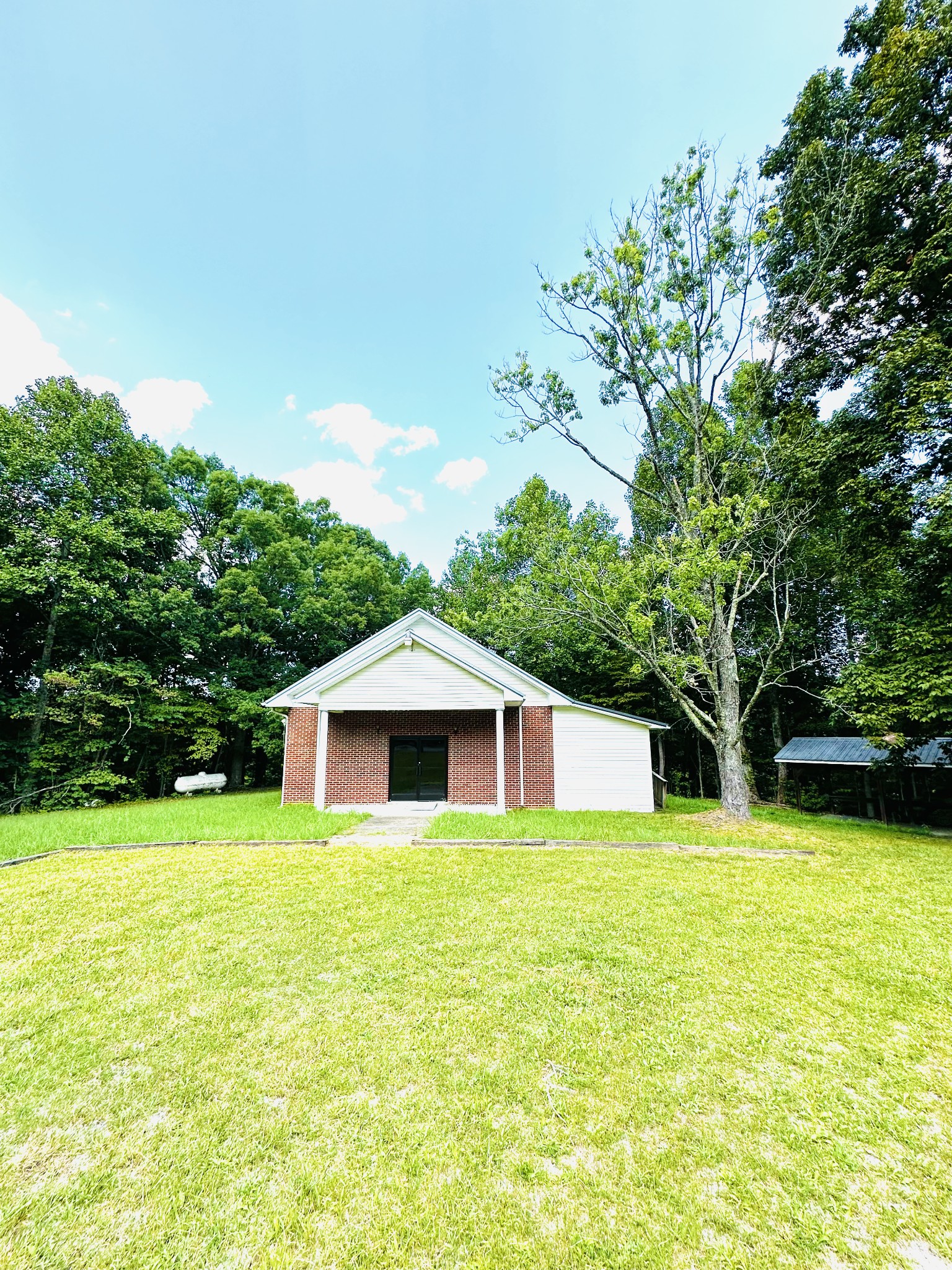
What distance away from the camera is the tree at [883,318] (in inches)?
404

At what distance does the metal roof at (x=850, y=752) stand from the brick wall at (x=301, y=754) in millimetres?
14341

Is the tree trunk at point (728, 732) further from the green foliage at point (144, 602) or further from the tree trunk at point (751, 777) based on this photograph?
the green foliage at point (144, 602)

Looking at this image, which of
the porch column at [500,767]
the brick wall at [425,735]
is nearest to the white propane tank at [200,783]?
the brick wall at [425,735]

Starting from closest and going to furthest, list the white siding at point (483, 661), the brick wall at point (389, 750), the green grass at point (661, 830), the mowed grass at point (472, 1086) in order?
the mowed grass at point (472, 1086)
the green grass at point (661, 830)
the brick wall at point (389, 750)
the white siding at point (483, 661)

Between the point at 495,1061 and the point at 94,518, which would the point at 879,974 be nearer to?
the point at 495,1061

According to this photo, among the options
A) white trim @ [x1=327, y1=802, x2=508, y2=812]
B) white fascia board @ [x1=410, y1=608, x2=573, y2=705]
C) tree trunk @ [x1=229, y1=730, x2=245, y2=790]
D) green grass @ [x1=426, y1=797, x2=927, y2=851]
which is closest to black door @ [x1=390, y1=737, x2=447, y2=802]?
white trim @ [x1=327, y1=802, x2=508, y2=812]

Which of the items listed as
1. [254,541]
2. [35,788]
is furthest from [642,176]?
[35,788]

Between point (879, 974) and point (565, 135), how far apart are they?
19.2 meters

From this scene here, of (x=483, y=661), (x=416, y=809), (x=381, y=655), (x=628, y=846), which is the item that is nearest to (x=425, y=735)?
(x=416, y=809)

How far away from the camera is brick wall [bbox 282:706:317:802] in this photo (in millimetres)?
13648

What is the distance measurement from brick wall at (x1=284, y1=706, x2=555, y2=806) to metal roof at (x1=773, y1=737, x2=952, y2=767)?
323 inches

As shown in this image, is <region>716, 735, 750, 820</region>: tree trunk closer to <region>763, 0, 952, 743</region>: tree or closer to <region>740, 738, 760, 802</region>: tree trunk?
<region>763, 0, 952, 743</region>: tree

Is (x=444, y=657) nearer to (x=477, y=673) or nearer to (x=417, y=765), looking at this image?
(x=477, y=673)

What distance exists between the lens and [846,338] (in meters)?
12.7
